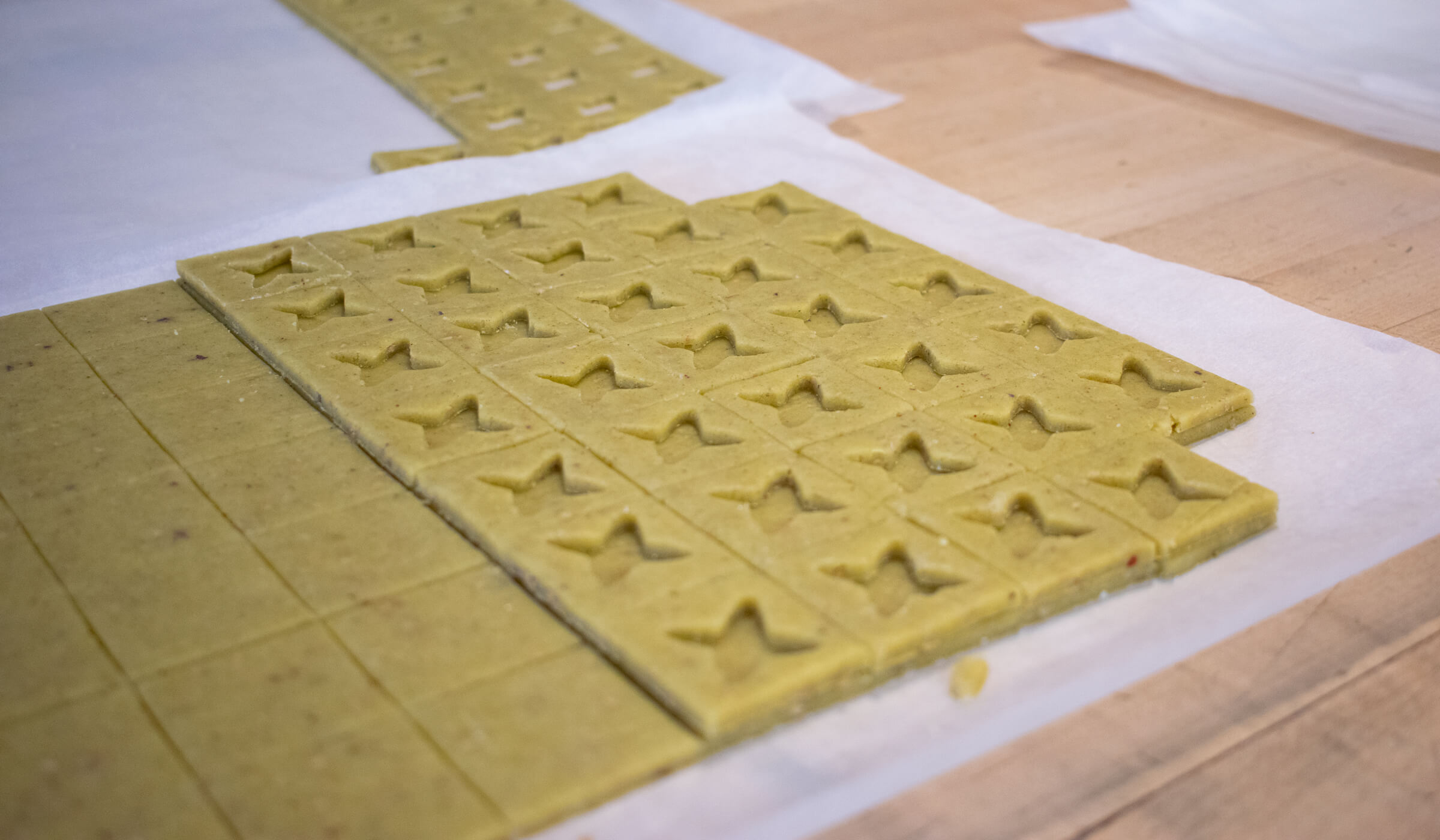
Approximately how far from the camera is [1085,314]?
220cm

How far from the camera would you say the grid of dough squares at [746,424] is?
141cm

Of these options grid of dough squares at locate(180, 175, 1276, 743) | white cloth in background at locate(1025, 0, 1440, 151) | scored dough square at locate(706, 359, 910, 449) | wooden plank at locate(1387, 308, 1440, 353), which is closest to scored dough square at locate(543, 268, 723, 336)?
grid of dough squares at locate(180, 175, 1276, 743)

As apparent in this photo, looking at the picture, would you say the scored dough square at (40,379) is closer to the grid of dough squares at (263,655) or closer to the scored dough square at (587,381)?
the grid of dough squares at (263,655)

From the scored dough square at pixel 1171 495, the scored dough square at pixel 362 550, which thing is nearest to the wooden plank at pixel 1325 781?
the scored dough square at pixel 1171 495

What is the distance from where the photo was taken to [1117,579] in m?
1.51

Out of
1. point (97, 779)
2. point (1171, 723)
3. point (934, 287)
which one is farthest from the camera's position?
point (934, 287)

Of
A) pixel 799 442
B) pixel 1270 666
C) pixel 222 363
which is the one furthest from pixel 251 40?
pixel 1270 666

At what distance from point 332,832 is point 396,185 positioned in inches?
68.8

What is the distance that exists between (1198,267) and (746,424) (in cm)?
117

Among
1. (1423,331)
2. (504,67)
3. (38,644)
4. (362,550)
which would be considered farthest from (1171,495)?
(504,67)

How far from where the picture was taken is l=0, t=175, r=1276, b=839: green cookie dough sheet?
48.9 inches

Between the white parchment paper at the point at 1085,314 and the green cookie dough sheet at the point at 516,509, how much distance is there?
0.04m

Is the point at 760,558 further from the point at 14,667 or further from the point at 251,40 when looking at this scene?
the point at 251,40

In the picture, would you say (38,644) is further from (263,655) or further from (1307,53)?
(1307,53)
